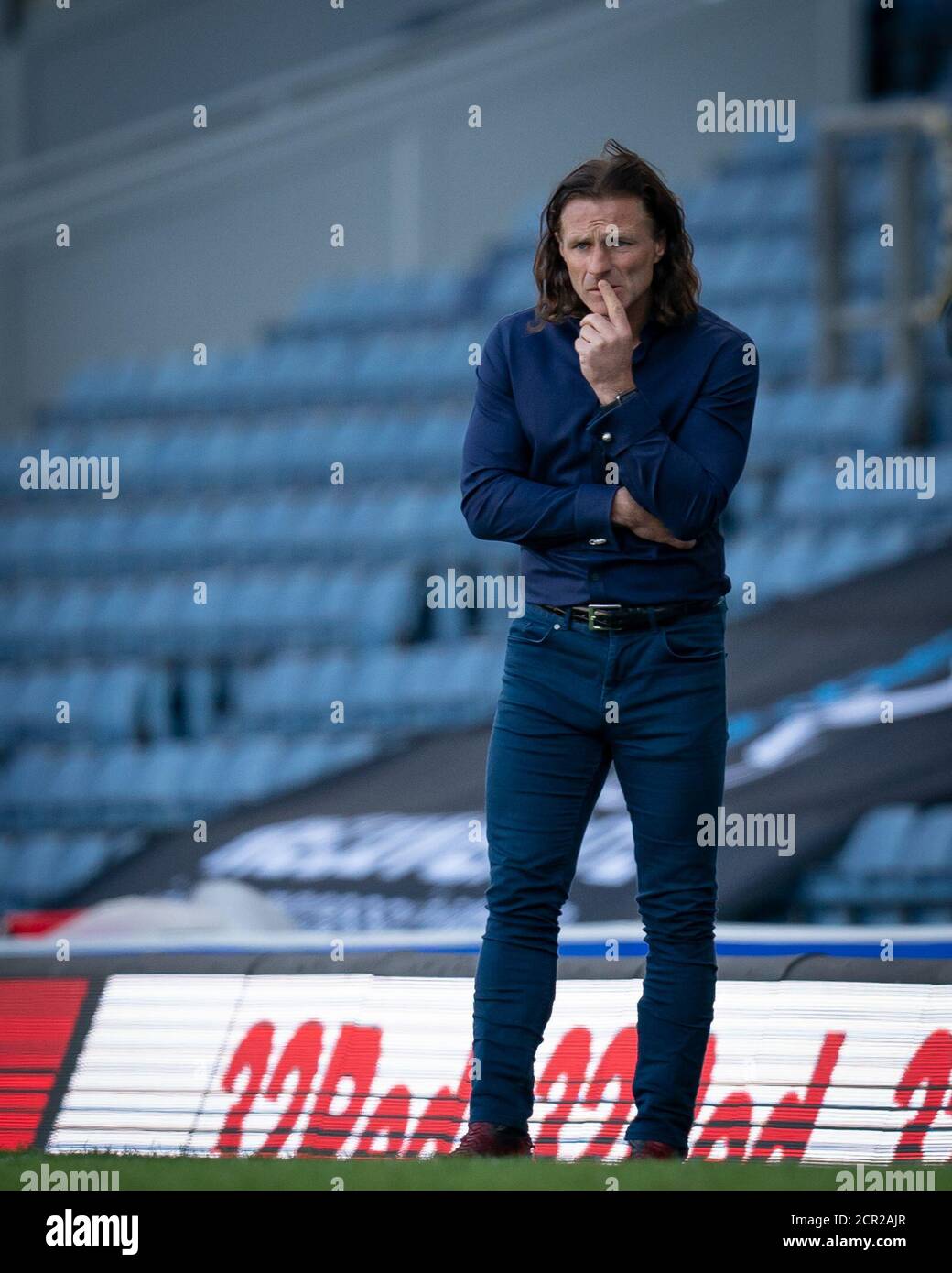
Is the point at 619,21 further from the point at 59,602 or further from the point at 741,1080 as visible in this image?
the point at 741,1080

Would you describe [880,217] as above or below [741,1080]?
above

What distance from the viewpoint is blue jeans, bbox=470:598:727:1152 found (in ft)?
8.33

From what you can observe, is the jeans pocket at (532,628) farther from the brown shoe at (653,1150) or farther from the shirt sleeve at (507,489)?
the brown shoe at (653,1150)

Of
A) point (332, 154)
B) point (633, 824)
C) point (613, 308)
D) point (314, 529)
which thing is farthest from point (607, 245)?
point (332, 154)

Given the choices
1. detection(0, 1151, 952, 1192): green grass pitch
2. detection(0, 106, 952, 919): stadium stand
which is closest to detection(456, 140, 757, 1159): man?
detection(0, 1151, 952, 1192): green grass pitch

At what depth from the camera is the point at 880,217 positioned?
8.44 meters

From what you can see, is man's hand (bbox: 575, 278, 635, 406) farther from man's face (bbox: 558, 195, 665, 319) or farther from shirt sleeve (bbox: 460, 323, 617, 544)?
shirt sleeve (bbox: 460, 323, 617, 544)

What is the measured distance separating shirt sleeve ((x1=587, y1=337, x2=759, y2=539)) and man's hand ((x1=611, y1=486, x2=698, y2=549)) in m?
0.01

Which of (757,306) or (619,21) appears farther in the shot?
(619,21)

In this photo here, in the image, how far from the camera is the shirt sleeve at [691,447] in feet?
8.15

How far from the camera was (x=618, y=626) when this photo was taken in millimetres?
2551

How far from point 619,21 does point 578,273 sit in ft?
24.5
